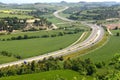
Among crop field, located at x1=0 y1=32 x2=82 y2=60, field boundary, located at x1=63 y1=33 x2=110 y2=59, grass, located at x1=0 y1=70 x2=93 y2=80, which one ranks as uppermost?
grass, located at x1=0 y1=70 x2=93 y2=80

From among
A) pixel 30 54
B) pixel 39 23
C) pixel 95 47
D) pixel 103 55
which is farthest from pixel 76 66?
pixel 39 23

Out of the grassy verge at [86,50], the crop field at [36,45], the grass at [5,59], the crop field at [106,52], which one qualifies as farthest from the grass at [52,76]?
the crop field at [36,45]

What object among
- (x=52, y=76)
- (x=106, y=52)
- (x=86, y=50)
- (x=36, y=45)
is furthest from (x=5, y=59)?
(x=106, y=52)

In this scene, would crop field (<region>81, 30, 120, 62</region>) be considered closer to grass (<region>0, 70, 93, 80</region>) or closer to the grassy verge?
the grassy verge

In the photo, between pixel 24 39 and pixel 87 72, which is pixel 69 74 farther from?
pixel 24 39

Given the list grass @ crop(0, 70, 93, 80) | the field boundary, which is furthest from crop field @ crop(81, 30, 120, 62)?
grass @ crop(0, 70, 93, 80)

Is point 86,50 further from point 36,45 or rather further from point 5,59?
point 5,59
